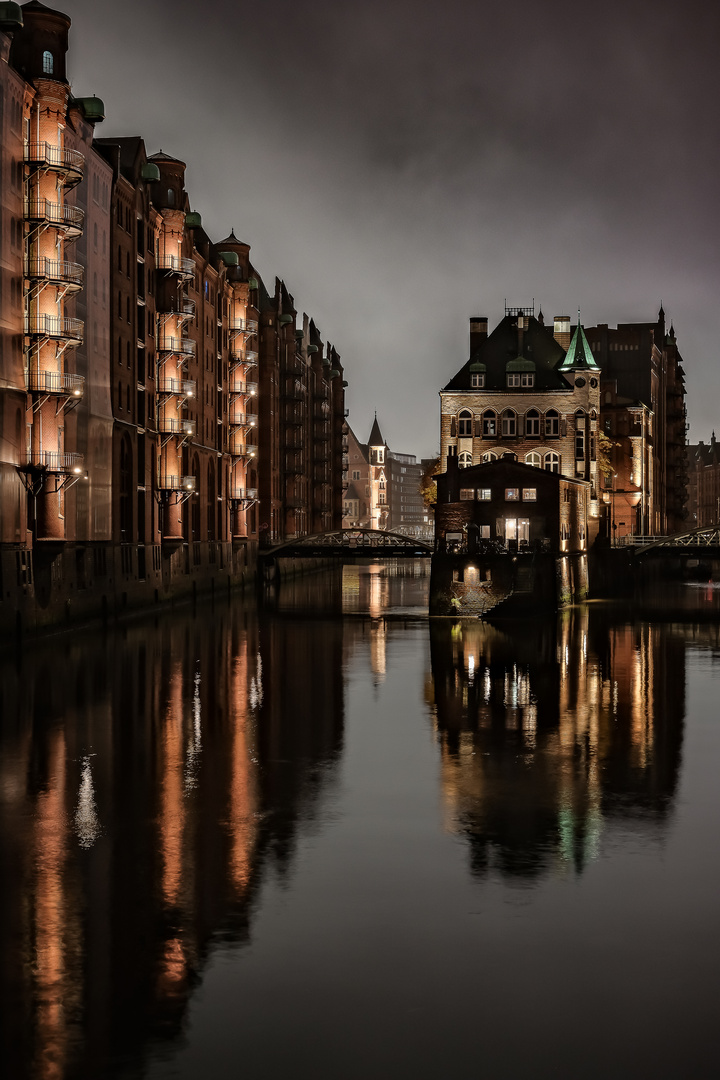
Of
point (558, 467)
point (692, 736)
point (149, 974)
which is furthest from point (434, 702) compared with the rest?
point (558, 467)

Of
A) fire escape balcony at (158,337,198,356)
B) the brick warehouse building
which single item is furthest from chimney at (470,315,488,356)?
fire escape balcony at (158,337,198,356)

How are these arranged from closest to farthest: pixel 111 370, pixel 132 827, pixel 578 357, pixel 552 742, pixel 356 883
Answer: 1. pixel 356 883
2. pixel 132 827
3. pixel 552 742
4. pixel 111 370
5. pixel 578 357

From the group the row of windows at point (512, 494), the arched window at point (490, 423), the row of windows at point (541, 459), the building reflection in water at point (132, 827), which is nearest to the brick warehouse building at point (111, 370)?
the building reflection in water at point (132, 827)

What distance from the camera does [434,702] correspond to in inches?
1518

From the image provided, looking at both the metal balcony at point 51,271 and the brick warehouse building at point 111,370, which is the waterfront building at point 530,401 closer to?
the brick warehouse building at point 111,370

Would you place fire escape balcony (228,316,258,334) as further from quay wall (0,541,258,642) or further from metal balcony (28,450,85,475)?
metal balcony (28,450,85,475)

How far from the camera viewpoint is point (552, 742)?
31.2 m

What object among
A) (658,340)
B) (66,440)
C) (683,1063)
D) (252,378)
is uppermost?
(658,340)

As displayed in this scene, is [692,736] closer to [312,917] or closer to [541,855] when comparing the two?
[541,855]

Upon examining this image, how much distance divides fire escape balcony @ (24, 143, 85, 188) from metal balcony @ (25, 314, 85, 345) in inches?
241

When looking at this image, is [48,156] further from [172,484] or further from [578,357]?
[578,357]

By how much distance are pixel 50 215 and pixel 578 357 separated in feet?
166

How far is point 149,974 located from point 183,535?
6813 centimetres

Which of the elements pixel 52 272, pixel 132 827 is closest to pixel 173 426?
pixel 52 272
